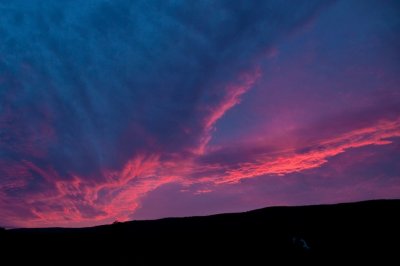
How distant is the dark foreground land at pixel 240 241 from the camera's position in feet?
64.0

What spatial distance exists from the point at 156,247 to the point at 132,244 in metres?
2.21

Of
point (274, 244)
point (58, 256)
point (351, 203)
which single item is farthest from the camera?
point (351, 203)

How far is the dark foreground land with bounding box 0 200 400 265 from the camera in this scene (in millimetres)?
19500

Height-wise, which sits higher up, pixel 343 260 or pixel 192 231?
pixel 192 231

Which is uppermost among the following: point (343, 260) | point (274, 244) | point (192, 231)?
point (192, 231)

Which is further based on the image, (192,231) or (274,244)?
(192,231)

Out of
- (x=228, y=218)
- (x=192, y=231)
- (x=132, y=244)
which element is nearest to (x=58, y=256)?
(x=132, y=244)

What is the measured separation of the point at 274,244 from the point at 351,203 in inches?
416

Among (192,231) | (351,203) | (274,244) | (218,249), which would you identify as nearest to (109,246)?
(192,231)

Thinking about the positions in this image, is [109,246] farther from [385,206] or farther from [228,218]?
[385,206]

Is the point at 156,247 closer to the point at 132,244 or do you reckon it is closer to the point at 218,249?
the point at 132,244

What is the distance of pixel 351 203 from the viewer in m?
27.2

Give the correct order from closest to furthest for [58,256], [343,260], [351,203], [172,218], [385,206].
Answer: [343,260] < [58,256] < [385,206] < [351,203] < [172,218]

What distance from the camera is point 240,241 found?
22.9m
